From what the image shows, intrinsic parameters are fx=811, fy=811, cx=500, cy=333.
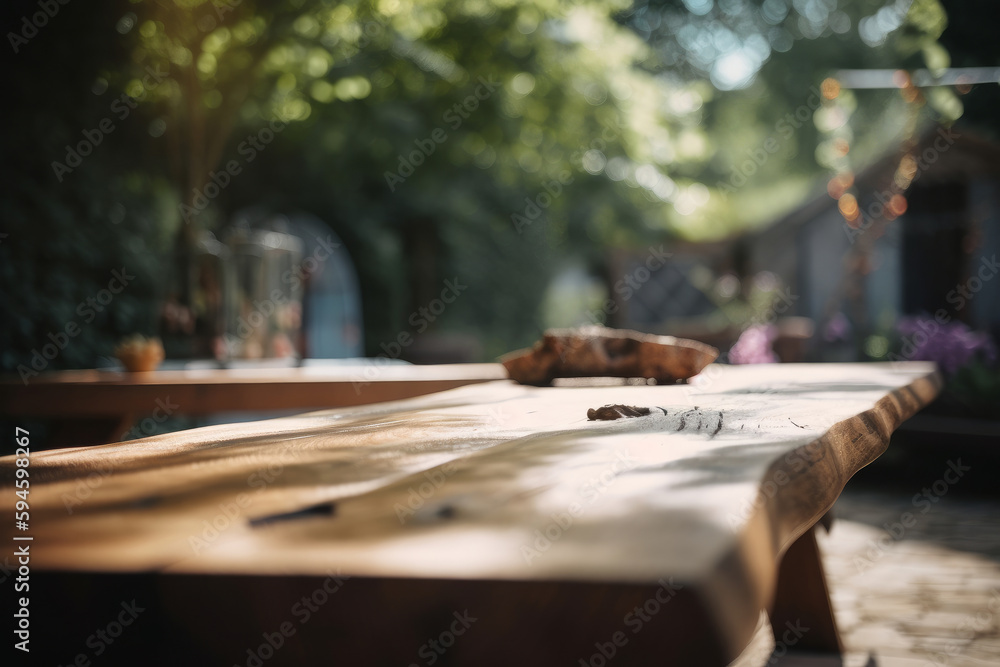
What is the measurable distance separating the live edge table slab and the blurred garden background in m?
4.09

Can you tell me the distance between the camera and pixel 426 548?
52cm

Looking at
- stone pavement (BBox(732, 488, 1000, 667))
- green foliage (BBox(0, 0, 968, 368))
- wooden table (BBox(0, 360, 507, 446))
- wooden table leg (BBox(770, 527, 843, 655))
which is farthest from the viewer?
green foliage (BBox(0, 0, 968, 368))

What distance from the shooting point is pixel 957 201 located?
9773mm

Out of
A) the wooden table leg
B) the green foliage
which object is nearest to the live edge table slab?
the wooden table leg

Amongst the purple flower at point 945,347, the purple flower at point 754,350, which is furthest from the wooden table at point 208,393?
the purple flower at point 945,347

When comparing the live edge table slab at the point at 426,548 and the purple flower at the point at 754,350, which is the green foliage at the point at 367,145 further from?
the live edge table slab at the point at 426,548

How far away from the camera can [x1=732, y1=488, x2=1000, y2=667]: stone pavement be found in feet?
8.11

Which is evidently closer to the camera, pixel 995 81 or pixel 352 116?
pixel 995 81

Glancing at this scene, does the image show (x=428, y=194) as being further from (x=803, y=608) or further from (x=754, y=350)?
(x=803, y=608)

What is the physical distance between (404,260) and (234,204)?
112 inches

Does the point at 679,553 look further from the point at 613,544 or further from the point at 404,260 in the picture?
the point at 404,260

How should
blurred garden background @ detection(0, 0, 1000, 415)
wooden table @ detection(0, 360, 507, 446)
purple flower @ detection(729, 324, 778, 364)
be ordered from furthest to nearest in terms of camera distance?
purple flower @ detection(729, 324, 778, 364)
blurred garden background @ detection(0, 0, 1000, 415)
wooden table @ detection(0, 360, 507, 446)

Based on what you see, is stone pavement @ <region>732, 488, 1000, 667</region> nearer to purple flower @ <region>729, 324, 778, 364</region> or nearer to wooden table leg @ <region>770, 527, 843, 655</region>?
wooden table leg @ <region>770, 527, 843, 655</region>

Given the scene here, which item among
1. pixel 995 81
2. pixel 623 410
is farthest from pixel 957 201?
pixel 623 410
